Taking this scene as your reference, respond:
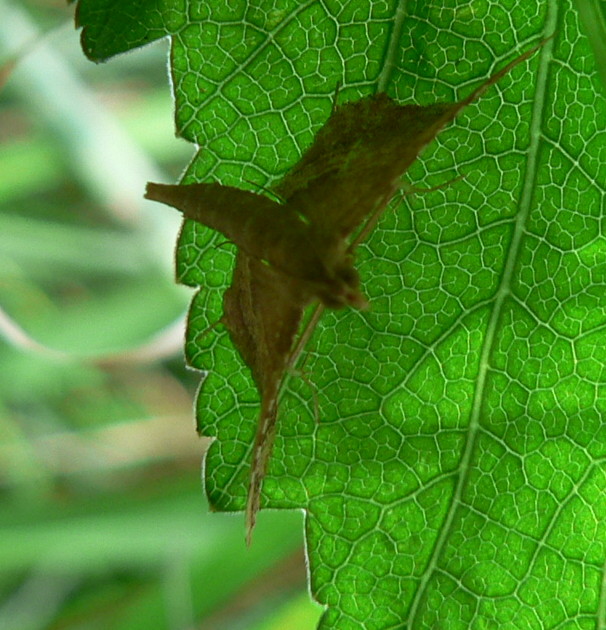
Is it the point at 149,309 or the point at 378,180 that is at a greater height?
the point at 378,180

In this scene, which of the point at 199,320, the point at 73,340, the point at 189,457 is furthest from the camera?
the point at 189,457

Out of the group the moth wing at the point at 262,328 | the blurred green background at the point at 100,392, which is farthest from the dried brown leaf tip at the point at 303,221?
the blurred green background at the point at 100,392

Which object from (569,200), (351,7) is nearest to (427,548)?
(569,200)

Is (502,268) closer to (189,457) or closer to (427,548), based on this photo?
(427,548)

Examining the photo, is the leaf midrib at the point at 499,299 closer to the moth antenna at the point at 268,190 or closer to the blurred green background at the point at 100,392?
the moth antenna at the point at 268,190

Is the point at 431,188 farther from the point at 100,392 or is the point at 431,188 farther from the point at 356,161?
the point at 100,392

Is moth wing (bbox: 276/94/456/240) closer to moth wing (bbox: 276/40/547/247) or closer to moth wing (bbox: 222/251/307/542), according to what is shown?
moth wing (bbox: 276/40/547/247)

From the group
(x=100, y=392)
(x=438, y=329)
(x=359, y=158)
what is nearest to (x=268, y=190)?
(x=359, y=158)
